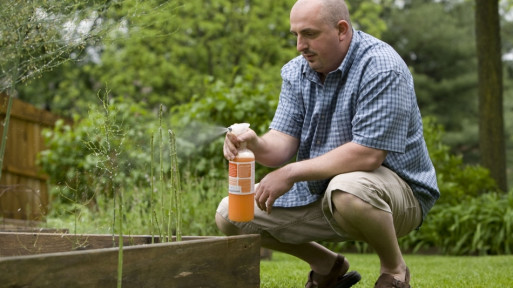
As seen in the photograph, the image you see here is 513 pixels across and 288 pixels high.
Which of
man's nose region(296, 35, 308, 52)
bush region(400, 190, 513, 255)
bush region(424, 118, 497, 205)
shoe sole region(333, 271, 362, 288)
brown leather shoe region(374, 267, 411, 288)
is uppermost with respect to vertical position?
man's nose region(296, 35, 308, 52)

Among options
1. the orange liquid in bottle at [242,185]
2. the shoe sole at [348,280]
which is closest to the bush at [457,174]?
the shoe sole at [348,280]

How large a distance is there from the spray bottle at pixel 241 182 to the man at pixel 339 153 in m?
0.04

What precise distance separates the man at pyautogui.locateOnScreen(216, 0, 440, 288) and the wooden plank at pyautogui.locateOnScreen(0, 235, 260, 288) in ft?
1.29

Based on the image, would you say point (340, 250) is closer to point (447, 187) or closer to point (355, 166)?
point (447, 187)

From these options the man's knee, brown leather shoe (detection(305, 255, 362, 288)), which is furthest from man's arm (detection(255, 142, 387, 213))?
brown leather shoe (detection(305, 255, 362, 288))

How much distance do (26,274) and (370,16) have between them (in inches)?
566

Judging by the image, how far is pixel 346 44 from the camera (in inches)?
108

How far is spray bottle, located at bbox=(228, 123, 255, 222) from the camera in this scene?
2436 mm

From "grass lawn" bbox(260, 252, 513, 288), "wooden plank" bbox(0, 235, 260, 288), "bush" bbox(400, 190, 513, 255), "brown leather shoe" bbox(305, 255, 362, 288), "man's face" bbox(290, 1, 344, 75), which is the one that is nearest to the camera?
"wooden plank" bbox(0, 235, 260, 288)

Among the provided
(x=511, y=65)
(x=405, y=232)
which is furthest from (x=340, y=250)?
(x=511, y=65)

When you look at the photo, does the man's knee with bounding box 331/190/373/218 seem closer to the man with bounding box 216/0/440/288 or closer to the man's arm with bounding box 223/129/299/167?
the man with bounding box 216/0/440/288

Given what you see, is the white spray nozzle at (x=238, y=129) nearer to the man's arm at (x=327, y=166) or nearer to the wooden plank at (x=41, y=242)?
the man's arm at (x=327, y=166)

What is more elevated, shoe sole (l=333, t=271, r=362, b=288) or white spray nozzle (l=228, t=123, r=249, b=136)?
white spray nozzle (l=228, t=123, r=249, b=136)

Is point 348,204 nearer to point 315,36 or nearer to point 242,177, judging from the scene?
point 242,177
